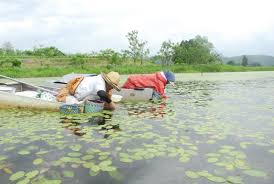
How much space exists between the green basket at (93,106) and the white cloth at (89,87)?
245 mm

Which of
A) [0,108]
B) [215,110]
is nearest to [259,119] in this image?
[215,110]

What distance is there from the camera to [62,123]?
6.53m

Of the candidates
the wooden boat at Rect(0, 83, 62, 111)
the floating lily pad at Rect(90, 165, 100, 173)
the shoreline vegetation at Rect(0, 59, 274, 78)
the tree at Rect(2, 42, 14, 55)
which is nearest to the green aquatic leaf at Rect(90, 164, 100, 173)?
the floating lily pad at Rect(90, 165, 100, 173)

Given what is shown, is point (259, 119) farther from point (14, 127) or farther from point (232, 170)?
point (14, 127)

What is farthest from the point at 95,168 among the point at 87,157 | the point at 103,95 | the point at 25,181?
the point at 103,95

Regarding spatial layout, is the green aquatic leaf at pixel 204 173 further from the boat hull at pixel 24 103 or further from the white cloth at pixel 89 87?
the boat hull at pixel 24 103

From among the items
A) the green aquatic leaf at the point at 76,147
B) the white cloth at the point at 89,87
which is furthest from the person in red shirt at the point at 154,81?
the green aquatic leaf at the point at 76,147

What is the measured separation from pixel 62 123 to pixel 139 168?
288 cm

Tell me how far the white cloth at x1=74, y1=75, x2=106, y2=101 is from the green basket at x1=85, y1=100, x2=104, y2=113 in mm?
245

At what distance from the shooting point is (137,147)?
488cm

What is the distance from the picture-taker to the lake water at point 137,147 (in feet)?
12.6

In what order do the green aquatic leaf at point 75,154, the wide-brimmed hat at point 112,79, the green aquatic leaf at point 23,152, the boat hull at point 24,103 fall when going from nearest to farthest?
the green aquatic leaf at point 75,154, the green aquatic leaf at point 23,152, the wide-brimmed hat at point 112,79, the boat hull at point 24,103

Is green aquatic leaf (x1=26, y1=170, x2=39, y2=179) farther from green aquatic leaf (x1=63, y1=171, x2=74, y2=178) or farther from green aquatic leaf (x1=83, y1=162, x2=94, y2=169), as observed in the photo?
green aquatic leaf (x1=83, y1=162, x2=94, y2=169)

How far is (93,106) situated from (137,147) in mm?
2743
